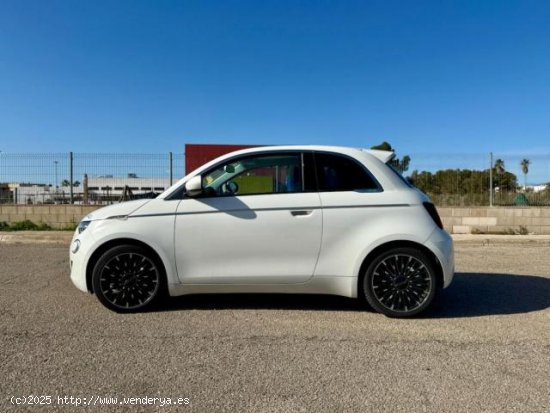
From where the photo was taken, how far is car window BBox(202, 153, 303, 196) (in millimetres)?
4758

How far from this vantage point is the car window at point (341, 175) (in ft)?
15.4

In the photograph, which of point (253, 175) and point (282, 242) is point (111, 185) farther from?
point (282, 242)

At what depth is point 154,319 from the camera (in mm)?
4531

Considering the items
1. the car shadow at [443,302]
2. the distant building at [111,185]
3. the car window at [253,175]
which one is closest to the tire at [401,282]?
the car shadow at [443,302]

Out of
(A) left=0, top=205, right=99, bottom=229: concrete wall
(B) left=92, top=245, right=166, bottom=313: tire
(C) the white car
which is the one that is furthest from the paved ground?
(A) left=0, top=205, right=99, bottom=229: concrete wall

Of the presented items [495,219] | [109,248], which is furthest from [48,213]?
[495,219]

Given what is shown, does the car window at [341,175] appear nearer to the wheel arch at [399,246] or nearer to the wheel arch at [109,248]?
the wheel arch at [399,246]

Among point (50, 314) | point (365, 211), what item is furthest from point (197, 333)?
point (365, 211)

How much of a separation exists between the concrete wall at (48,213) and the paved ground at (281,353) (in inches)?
329

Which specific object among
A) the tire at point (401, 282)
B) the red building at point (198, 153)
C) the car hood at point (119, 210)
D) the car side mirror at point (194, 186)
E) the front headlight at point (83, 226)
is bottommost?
the tire at point (401, 282)

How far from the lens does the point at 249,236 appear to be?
4.61 m

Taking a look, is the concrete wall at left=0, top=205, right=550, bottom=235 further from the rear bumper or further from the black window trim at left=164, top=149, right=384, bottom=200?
the black window trim at left=164, top=149, right=384, bottom=200

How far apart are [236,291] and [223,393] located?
180 cm

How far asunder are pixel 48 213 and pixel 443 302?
494 inches
